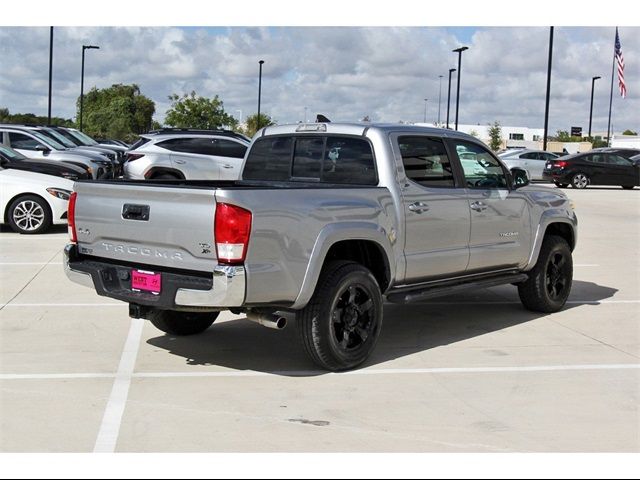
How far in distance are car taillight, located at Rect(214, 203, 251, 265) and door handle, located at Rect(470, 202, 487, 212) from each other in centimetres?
277

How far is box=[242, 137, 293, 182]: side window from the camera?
7.50 metres

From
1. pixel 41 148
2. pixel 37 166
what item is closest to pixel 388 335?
pixel 37 166

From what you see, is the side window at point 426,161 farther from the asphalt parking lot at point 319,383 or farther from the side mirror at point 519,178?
the asphalt parking lot at point 319,383

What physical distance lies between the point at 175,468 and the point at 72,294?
211 inches

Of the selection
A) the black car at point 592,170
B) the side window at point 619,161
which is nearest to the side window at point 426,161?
the black car at point 592,170

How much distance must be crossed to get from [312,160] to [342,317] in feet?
5.14

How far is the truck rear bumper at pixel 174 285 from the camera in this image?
18.3 feet

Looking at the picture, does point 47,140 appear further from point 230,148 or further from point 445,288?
point 445,288

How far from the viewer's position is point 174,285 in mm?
5777

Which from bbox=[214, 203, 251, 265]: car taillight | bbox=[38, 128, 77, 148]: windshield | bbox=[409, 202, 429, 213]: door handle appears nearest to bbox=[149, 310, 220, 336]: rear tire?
bbox=[214, 203, 251, 265]: car taillight

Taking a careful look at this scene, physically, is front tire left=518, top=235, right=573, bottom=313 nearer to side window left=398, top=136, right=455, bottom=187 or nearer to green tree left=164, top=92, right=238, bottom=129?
side window left=398, top=136, right=455, bottom=187

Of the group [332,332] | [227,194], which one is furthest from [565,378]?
[227,194]

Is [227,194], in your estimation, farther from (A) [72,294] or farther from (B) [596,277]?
(B) [596,277]

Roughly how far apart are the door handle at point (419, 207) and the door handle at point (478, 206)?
2.34 feet
